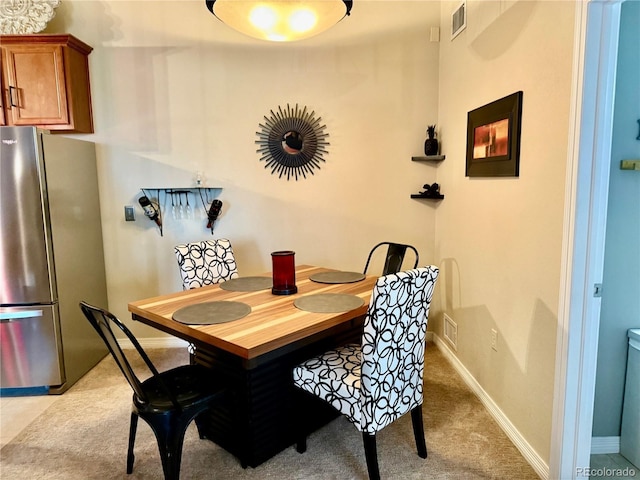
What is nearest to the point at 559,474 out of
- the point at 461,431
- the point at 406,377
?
the point at 461,431

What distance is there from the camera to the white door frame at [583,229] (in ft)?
5.00

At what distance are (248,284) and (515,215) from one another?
5.06 feet

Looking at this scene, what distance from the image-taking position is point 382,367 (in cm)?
165

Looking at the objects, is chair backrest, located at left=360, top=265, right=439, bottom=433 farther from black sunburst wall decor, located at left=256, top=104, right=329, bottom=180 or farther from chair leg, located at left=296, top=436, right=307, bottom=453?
black sunburst wall decor, located at left=256, top=104, right=329, bottom=180

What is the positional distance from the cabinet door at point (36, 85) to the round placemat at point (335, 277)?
2155 millimetres

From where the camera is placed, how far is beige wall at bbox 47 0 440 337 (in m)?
3.15

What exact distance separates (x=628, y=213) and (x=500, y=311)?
778mm

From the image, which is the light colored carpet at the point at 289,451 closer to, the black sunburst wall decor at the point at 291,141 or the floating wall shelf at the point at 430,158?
the floating wall shelf at the point at 430,158

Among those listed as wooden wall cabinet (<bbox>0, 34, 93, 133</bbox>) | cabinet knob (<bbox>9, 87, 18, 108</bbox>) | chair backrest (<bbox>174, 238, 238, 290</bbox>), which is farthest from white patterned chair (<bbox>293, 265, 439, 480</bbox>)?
cabinet knob (<bbox>9, 87, 18, 108</bbox>)

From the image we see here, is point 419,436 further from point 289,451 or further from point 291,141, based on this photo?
point 291,141

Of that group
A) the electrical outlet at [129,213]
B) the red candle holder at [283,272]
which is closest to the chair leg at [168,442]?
the red candle holder at [283,272]

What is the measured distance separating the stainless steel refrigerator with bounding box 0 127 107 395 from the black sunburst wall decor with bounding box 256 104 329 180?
55.0 inches

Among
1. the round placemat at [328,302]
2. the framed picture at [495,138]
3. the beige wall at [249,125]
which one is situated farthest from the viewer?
the beige wall at [249,125]

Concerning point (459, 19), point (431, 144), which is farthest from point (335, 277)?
point (459, 19)
